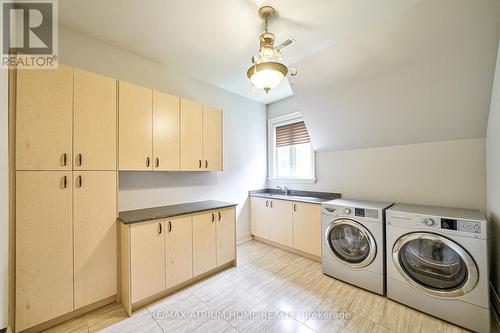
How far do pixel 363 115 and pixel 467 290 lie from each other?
6.31 ft

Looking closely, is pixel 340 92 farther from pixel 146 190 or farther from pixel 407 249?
pixel 146 190

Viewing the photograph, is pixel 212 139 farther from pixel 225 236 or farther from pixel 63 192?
pixel 63 192

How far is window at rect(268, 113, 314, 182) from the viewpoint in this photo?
3.61 m

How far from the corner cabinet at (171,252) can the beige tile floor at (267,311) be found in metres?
0.13

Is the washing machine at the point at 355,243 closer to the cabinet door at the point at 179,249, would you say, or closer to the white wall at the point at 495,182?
the white wall at the point at 495,182

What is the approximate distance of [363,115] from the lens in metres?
2.54

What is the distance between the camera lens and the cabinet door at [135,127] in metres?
1.98

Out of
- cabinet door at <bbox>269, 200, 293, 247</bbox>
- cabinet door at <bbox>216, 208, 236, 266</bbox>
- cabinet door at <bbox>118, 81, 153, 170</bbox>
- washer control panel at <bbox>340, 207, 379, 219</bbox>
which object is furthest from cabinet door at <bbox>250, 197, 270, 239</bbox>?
cabinet door at <bbox>118, 81, 153, 170</bbox>

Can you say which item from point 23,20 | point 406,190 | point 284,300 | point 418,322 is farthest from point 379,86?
point 23,20

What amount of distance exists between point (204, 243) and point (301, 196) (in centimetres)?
187

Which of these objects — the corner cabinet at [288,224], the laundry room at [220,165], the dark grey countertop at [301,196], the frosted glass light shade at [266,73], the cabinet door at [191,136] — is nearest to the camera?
the frosted glass light shade at [266,73]

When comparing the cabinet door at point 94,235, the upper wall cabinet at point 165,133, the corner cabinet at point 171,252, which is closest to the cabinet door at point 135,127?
Answer: the upper wall cabinet at point 165,133

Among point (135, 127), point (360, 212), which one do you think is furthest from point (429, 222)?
point (135, 127)

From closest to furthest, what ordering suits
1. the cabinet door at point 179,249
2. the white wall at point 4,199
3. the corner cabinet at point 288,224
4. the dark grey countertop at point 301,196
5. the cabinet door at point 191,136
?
the white wall at point 4,199, the cabinet door at point 179,249, the cabinet door at point 191,136, the corner cabinet at point 288,224, the dark grey countertop at point 301,196
